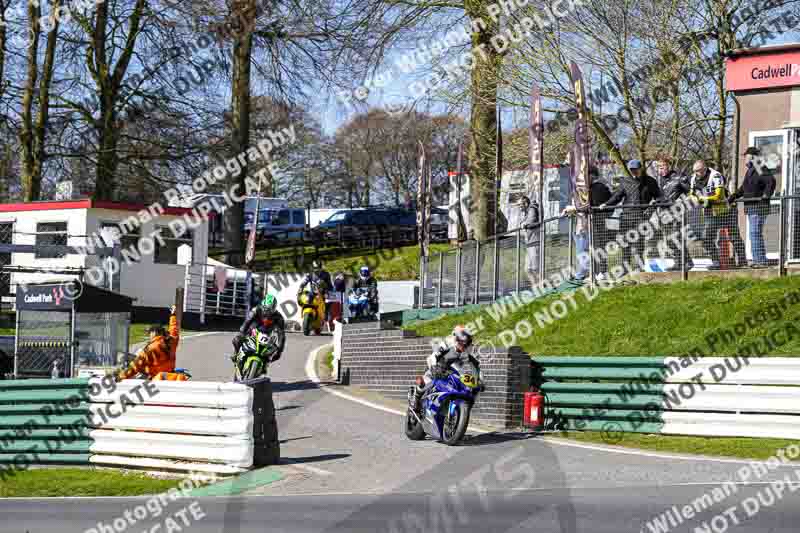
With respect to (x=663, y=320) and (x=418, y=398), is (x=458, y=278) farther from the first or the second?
(x=418, y=398)

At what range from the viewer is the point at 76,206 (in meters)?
34.5

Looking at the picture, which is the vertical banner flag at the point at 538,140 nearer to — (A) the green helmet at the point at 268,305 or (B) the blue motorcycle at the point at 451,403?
(A) the green helmet at the point at 268,305

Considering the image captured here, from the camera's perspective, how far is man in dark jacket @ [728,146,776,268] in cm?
1742

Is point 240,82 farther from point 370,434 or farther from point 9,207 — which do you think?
point 370,434

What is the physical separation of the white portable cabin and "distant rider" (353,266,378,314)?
293 inches

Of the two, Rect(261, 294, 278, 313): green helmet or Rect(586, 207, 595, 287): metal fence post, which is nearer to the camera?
Rect(261, 294, 278, 313): green helmet

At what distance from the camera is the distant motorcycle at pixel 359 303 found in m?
30.2

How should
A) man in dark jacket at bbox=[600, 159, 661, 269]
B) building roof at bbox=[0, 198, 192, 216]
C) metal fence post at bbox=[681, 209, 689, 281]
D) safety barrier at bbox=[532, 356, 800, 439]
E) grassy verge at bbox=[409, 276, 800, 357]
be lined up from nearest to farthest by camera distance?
1. safety barrier at bbox=[532, 356, 800, 439]
2. grassy verge at bbox=[409, 276, 800, 357]
3. metal fence post at bbox=[681, 209, 689, 281]
4. man in dark jacket at bbox=[600, 159, 661, 269]
5. building roof at bbox=[0, 198, 192, 216]

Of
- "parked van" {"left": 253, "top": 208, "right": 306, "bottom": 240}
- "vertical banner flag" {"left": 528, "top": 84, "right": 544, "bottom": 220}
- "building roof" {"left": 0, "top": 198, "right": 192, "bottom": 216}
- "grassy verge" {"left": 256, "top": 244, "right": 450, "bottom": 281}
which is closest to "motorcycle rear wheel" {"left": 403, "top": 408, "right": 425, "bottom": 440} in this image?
"vertical banner flag" {"left": 528, "top": 84, "right": 544, "bottom": 220}

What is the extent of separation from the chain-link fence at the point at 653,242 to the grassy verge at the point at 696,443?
14.8 ft

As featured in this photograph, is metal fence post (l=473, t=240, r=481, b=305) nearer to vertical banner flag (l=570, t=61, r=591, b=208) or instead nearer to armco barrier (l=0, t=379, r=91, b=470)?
vertical banner flag (l=570, t=61, r=591, b=208)

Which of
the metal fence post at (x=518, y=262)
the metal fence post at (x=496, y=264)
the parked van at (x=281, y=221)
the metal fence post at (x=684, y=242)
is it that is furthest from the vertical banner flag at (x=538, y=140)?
the parked van at (x=281, y=221)

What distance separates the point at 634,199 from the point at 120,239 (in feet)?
67.5

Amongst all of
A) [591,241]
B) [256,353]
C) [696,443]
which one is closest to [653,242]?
[591,241]
